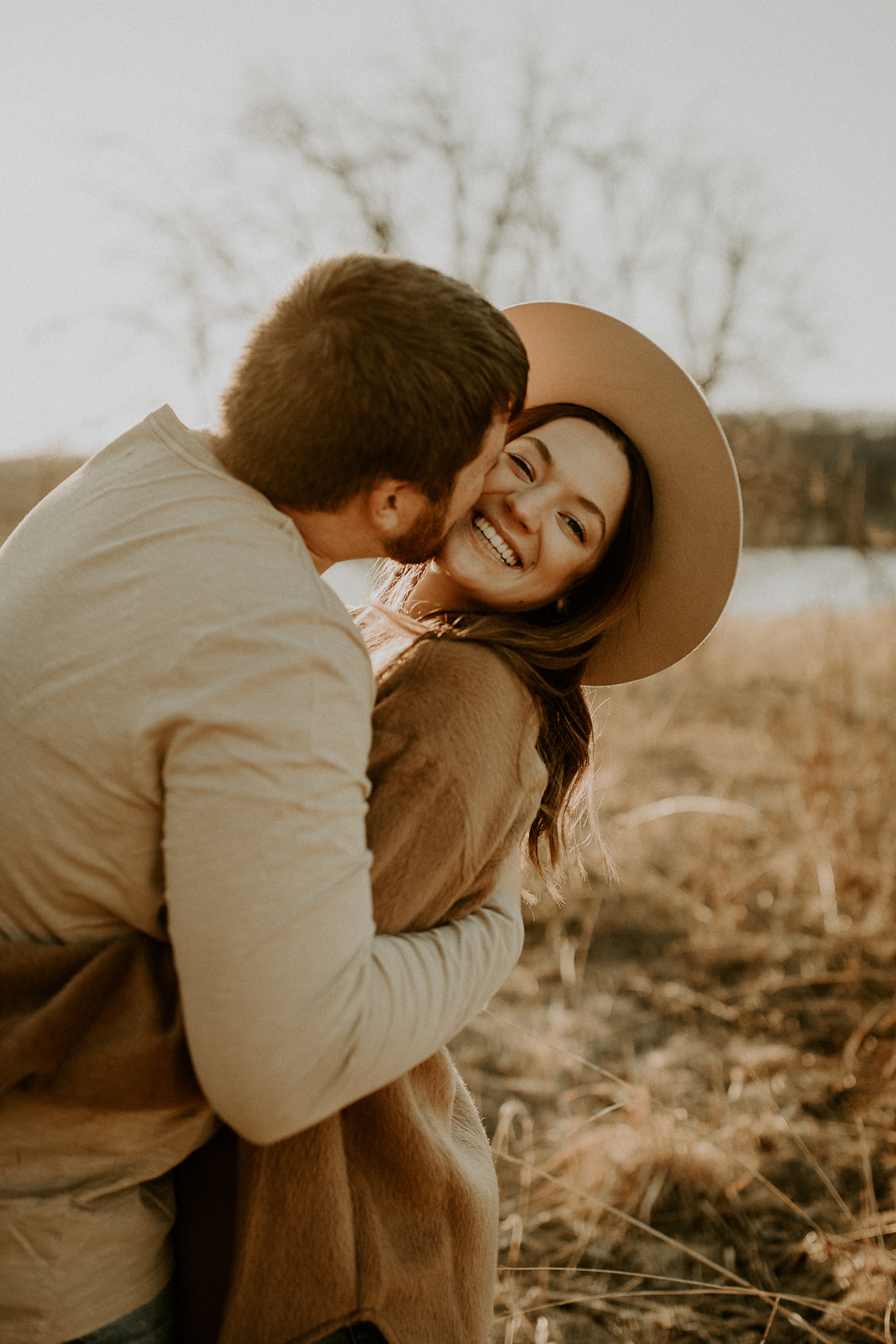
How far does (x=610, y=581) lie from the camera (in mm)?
1989

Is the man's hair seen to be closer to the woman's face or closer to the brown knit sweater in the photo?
the brown knit sweater

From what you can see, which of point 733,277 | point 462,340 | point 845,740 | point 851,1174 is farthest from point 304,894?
point 733,277

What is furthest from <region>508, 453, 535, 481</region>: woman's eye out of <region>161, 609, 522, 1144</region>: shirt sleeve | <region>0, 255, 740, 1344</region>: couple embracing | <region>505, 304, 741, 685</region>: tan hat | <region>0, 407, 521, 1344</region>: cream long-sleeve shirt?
<region>161, 609, 522, 1144</region>: shirt sleeve

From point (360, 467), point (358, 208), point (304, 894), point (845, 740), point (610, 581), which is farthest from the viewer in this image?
point (358, 208)

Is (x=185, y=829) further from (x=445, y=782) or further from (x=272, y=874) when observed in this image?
(x=445, y=782)

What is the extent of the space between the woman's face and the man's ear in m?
0.43

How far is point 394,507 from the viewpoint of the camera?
1275mm

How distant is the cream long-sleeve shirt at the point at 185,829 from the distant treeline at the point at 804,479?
381 cm

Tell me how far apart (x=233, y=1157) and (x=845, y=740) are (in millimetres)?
4925

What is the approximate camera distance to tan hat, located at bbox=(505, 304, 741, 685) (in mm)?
1804

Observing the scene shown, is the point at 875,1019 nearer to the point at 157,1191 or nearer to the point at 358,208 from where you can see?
→ the point at 157,1191

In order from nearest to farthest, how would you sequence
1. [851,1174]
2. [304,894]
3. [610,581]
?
[304,894] → [610,581] → [851,1174]

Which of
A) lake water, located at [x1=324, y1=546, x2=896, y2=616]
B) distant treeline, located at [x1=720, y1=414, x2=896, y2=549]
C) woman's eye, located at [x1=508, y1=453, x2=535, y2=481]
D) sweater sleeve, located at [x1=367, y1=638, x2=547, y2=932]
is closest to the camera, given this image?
sweater sleeve, located at [x1=367, y1=638, x2=547, y2=932]

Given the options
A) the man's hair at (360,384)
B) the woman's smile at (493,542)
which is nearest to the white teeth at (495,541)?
the woman's smile at (493,542)
